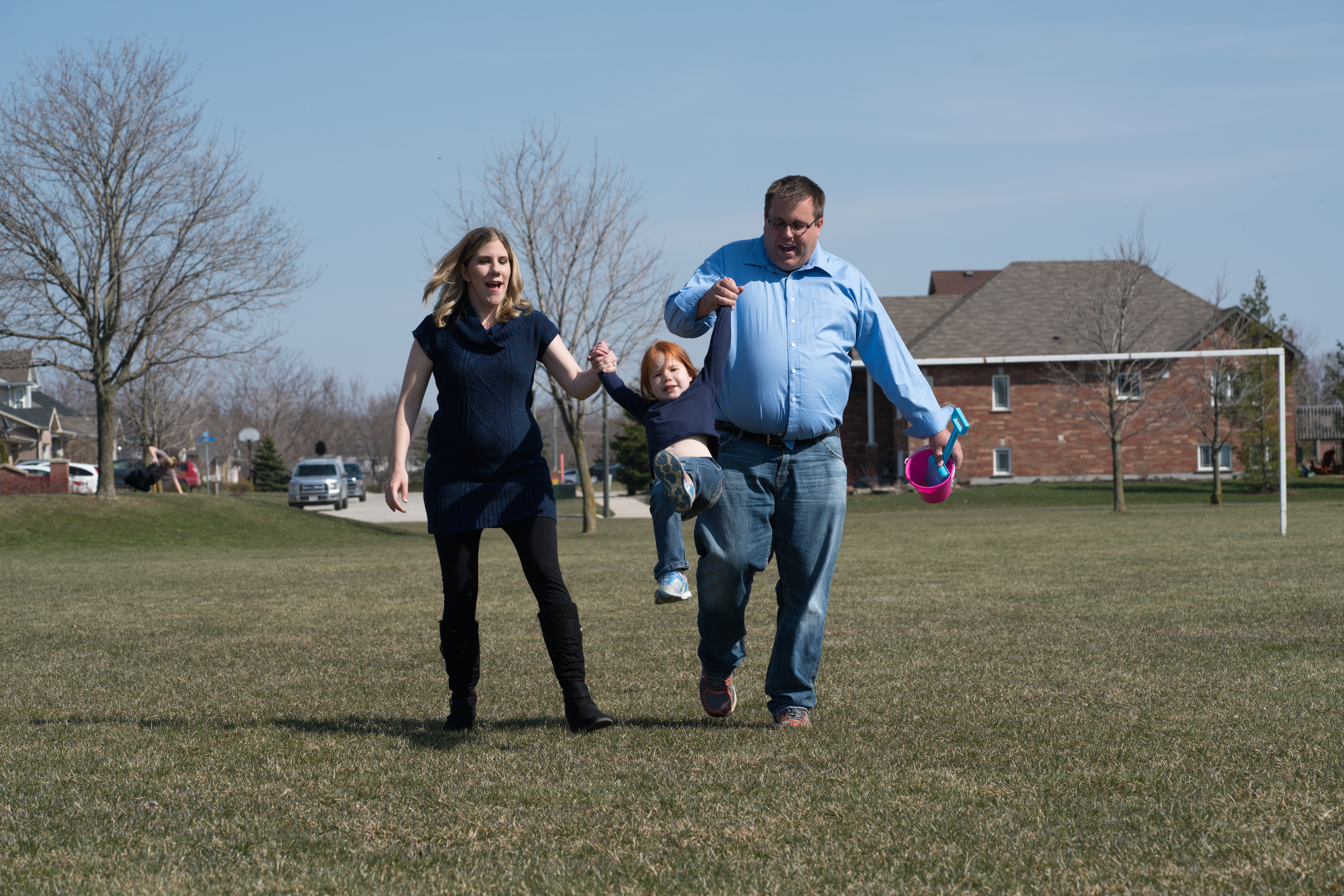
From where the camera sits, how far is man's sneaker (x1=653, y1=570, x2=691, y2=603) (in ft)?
17.5

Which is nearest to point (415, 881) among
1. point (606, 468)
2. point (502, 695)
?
point (502, 695)

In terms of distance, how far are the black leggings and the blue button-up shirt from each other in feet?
3.03

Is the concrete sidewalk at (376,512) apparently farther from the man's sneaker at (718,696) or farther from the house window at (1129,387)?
the man's sneaker at (718,696)

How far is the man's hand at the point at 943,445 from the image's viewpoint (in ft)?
17.0

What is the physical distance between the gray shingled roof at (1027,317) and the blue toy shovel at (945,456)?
40.0m

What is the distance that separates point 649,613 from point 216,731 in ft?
16.4

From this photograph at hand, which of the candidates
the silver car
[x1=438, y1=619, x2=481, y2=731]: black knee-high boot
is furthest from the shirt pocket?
the silver car

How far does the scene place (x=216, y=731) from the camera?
17.6 feet

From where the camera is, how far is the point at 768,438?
4965mm

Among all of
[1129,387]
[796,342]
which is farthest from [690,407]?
[1129,387]

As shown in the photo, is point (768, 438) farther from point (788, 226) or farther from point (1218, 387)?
point (1218, 387)

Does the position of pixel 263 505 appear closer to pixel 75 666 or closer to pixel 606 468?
pixel 606 468

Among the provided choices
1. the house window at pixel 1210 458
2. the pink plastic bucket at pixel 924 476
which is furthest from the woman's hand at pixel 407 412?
the house window at pixel 1210 458

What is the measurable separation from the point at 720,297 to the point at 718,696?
1.76 m
